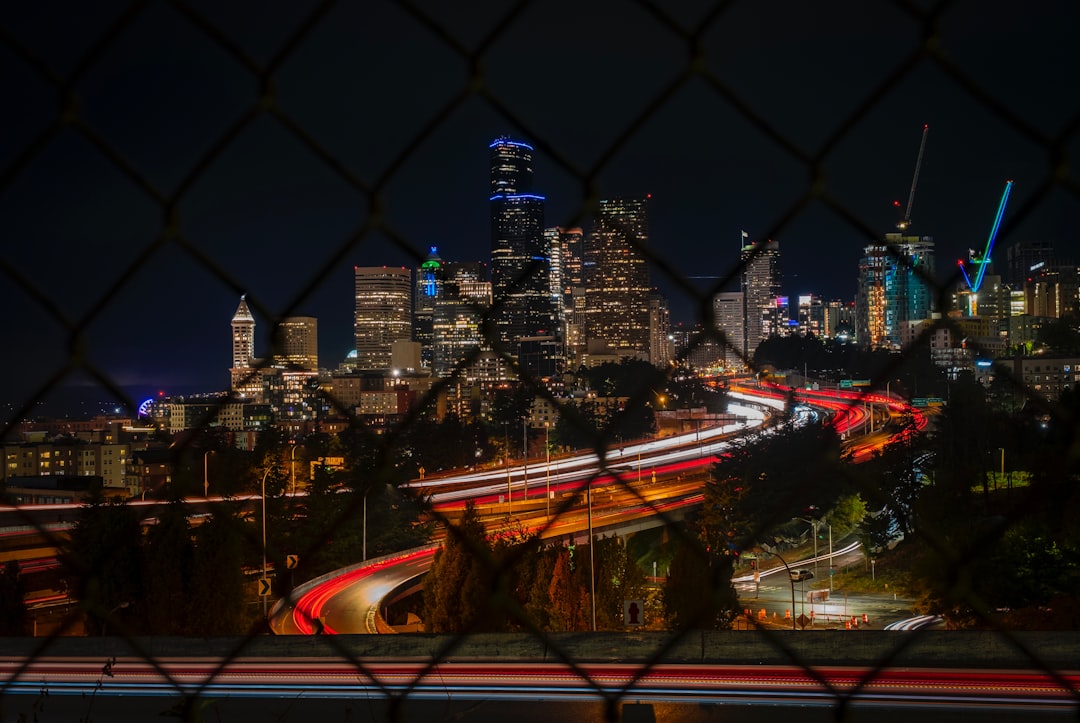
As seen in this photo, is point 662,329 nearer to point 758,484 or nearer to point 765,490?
point 765,490

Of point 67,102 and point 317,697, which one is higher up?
point 67,102

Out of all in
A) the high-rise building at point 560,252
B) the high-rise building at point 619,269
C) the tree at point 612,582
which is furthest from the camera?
the tree at point 612,582

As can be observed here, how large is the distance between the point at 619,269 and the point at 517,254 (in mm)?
3825

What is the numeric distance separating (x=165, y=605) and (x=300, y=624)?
160 cm

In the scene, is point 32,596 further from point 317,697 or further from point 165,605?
point 317,697

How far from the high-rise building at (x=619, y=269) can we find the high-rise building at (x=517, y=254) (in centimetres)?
9

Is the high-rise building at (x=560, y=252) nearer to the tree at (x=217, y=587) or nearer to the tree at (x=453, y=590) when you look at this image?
the tree at (x=453, y=590)

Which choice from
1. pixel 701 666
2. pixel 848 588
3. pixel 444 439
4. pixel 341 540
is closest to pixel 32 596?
pixel 341 540

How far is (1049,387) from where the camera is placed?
28.2 ft

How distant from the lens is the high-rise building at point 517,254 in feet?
3.25

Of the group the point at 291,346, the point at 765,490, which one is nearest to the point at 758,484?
the point at 765,490

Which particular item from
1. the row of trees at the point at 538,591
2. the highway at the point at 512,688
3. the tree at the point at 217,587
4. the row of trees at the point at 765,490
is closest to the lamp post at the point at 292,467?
the tree at the point at 217,587

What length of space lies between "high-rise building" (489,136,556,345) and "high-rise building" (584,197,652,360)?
0.09 metres

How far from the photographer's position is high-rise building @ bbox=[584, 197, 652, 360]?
0.94 metres
